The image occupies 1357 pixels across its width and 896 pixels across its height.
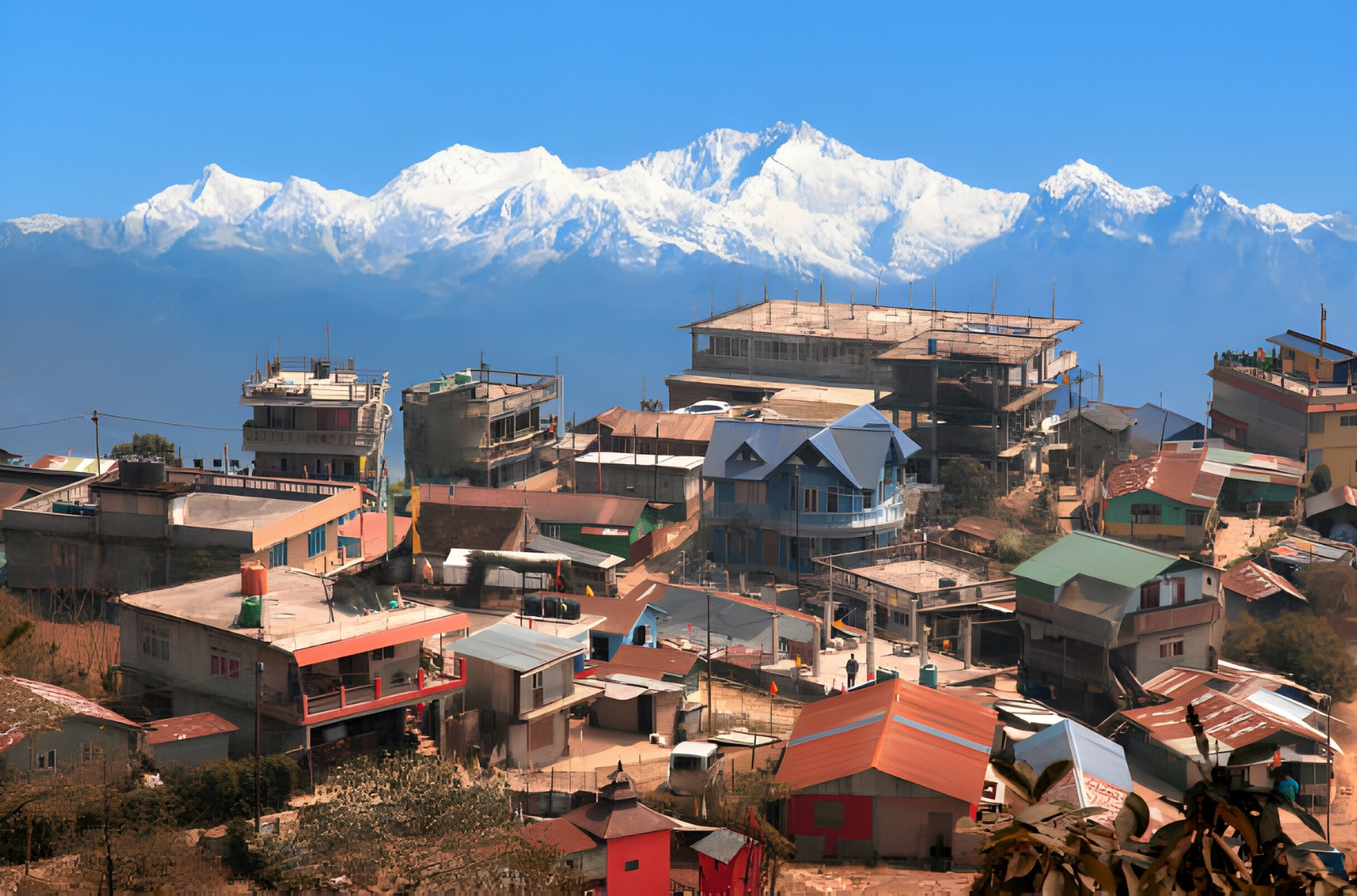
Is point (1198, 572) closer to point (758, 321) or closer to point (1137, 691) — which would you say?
point (1137, 691)

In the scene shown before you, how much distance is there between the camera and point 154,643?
3053 centimetres

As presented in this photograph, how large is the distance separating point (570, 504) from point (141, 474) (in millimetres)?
15648

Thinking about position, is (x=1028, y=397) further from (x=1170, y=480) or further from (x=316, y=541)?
(x=316, y=541)

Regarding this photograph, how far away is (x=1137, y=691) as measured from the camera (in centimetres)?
3656

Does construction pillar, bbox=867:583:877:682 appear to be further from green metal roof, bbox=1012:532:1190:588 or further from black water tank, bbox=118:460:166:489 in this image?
black water tank, bbox=118:460:166:489

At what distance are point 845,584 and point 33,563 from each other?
23.8m

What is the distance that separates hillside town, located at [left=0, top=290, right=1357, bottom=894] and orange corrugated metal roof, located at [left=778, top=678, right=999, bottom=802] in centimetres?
13

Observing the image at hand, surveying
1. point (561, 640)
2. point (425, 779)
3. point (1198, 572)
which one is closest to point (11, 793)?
point (425, 779)

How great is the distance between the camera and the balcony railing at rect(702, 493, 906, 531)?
167 ft

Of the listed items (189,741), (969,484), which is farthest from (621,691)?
(969,484)

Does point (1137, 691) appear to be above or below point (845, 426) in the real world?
below

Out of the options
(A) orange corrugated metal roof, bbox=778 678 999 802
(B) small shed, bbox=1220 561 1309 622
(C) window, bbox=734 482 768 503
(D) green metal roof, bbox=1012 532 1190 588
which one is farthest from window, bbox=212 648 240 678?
(B) small shed, bbox=1220 561 1309 622

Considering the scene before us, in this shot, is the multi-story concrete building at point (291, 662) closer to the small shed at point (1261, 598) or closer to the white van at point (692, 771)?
the white van at point (692, 771)

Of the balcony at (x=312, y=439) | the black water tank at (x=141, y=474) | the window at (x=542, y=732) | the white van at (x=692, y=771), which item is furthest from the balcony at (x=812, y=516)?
the white van at (x=692, y=771)
